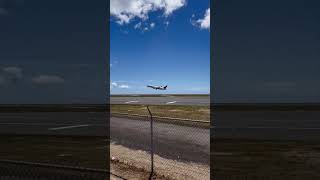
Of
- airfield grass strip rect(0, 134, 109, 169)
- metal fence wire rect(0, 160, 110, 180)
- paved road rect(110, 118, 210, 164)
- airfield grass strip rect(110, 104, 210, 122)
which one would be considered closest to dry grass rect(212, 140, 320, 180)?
paved road rect(110, 118, 210, 164)

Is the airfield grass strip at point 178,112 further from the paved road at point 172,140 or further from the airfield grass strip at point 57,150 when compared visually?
the airfield grass strip at point 57,150

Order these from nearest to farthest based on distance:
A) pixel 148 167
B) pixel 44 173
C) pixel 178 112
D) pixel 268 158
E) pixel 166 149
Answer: pixel 44 173, pixel 148 167, pixel 268 158, pixel 166 149, pixel 178 112

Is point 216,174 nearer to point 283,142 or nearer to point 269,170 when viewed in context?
point 269,170

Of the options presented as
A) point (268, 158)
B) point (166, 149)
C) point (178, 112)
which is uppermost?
point (178, 112)

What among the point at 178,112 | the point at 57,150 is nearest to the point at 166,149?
the point at 57,150

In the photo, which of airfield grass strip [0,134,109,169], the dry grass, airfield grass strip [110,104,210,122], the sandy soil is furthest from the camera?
airfield grass strip [110,104,210,122]

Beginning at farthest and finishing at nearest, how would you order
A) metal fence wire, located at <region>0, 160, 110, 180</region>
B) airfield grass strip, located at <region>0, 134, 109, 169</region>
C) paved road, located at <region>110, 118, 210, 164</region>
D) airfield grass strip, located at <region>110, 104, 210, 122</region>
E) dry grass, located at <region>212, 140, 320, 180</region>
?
1. airfield grass strip, located at <region>110, 104, 210, 122</region>
2. paved road, located at <region>110, 118, 210, 164</region>
3. airfield grass strip, located at <region>0, 134, 109, 169</region>
4. dry grass, located at <region>212, 140, 320, 180</region>
5. metal fence wire, located at <region>0, 160, 110, 180</region>

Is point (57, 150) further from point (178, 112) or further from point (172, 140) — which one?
point (178, 112)

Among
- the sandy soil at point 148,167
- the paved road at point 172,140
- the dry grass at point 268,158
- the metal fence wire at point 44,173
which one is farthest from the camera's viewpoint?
the paved road at point 172,140

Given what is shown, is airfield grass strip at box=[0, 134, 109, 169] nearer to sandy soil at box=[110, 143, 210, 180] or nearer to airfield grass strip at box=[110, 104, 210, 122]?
sandy soil at box=[110, 143, 210, 180]

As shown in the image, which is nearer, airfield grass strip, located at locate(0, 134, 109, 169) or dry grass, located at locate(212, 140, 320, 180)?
dry grass, located at locate(212, 140, 320, 180)

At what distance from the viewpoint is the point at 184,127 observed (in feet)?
74.2

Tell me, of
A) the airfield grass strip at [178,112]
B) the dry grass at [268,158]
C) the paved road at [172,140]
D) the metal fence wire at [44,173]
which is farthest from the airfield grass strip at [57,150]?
the airfield grass strip at [178,112]

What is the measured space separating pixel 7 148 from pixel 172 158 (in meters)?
7.94
